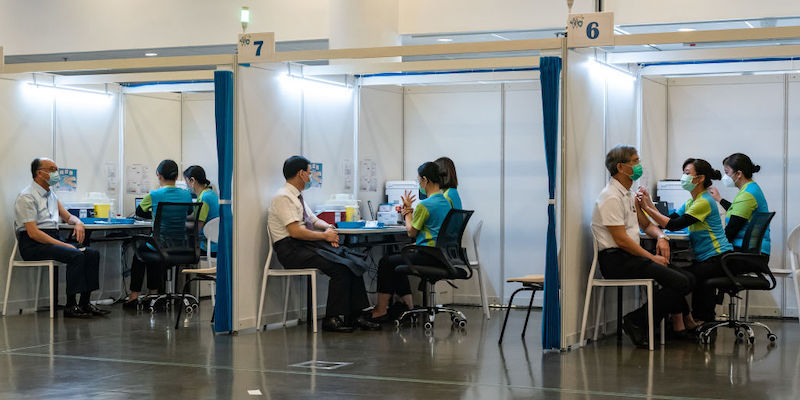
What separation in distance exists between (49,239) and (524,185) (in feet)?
13.9

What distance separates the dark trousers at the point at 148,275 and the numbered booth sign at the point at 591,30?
15.6 ft

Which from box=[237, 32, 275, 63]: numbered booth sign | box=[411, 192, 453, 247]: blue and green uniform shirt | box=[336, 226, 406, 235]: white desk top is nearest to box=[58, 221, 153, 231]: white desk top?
box=[336, 226, 406, 235]: white desk top

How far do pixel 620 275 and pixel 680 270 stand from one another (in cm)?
44

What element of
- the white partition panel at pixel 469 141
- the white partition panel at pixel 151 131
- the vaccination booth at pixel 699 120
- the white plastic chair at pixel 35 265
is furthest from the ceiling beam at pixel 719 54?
the white partition panel at pixel 151 131

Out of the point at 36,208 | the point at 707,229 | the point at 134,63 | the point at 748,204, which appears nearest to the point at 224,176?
the point at 134,63

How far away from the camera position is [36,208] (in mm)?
8703

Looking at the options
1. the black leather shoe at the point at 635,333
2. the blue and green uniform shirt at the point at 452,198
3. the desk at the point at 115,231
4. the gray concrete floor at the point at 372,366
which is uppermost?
the blue and green uniform shirt at the point at 452,198

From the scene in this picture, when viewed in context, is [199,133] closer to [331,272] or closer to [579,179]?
[331,272]

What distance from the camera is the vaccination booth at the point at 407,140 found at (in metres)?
7.88

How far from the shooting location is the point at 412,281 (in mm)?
9461

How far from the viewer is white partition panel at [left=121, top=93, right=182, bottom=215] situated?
10.4 m

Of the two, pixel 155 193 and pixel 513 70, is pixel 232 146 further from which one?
pixel 513 70

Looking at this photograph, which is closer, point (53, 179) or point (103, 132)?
point (53, 179)

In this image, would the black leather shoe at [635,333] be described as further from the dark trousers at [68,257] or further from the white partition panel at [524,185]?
the dark trousers at [68,257]
